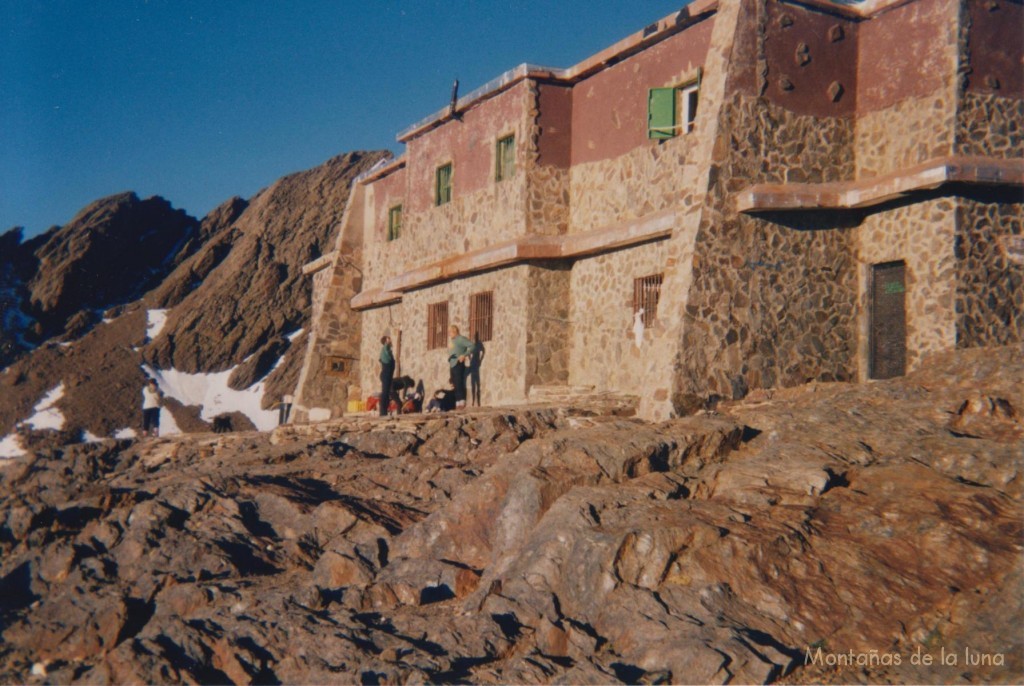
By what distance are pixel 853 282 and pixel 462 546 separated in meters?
8.12

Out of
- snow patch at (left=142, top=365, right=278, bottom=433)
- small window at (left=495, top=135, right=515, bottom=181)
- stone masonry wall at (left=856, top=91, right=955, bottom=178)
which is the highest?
small window at (left=495, top=135, right=515, bottom=181)

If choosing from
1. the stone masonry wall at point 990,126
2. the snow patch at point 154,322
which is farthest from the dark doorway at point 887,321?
the snow patch at point 154,322

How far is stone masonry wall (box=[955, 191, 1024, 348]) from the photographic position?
13.6 metres

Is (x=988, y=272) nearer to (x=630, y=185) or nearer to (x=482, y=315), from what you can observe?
(x=630, y=185)

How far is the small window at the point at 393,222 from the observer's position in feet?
79.7

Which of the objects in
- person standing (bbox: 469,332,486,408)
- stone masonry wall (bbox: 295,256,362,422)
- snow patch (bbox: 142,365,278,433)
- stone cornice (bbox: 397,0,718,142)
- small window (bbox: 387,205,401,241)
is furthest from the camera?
snow patch (bbox: 142,365,278,433)

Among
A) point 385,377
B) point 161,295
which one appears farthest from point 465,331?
point 161,295

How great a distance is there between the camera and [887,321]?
1462 cm

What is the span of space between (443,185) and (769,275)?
868 centimetres

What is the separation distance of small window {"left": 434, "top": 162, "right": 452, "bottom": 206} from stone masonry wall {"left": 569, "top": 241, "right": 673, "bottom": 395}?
4265mm

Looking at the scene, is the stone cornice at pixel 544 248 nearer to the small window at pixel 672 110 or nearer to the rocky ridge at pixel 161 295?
the small window at pixel 672 110

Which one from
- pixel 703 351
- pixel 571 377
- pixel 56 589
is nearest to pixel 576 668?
pixel 56 589

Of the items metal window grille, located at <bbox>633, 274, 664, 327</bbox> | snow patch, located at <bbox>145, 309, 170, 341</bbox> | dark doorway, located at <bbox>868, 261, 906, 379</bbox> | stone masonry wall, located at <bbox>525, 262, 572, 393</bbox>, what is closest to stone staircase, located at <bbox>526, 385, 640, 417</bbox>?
stone masonry wall, located at <bbox>525, 262, 572, 393</bbox>

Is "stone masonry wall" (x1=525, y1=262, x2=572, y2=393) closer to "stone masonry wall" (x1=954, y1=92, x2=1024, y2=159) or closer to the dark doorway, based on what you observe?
the dark doorway
